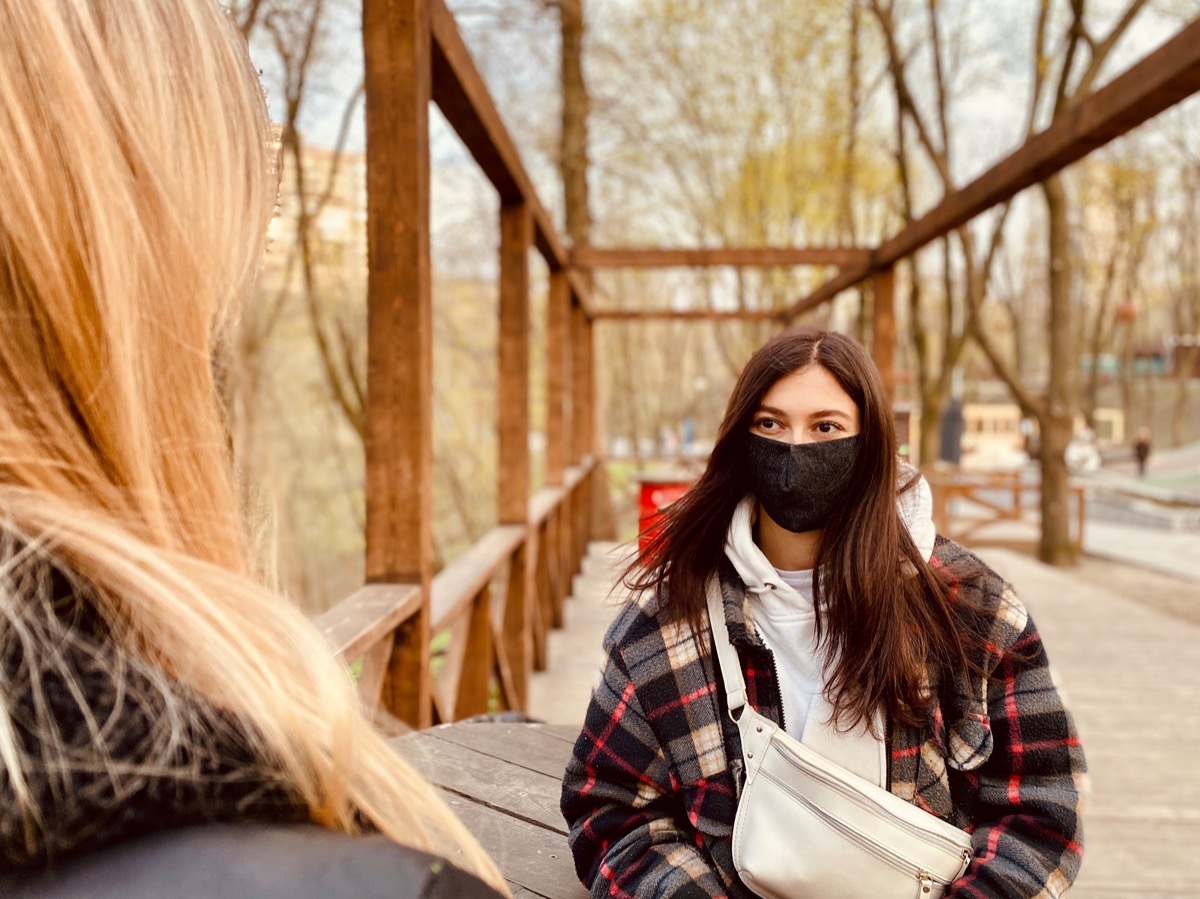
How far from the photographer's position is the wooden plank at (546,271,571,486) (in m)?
6.82

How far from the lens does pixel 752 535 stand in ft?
5.40

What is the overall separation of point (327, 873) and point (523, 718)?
6.26ft

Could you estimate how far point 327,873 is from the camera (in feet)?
1.48

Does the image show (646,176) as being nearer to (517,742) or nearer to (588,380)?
(588,380)

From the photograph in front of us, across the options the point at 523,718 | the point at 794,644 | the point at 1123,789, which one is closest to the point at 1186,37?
the point at 794,644

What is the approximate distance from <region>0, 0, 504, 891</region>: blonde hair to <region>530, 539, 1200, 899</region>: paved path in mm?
1220

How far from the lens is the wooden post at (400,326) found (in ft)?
7.53

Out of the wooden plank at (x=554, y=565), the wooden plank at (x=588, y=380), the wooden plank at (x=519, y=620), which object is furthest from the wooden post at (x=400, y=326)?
the wooden plank at (x=588, y=380)

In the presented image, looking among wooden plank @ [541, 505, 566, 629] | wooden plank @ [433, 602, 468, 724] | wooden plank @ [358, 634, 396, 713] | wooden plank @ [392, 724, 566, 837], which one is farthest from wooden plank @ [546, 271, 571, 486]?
wooden plank @ [392, 724, 566, 837]

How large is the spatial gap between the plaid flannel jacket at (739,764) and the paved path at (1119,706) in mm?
336

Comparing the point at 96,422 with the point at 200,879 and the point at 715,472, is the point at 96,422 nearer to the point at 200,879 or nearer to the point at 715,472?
the point at 200,879

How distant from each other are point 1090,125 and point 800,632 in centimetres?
233

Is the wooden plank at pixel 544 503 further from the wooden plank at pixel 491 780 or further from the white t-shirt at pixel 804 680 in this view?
the white t-shirt at pixel 804 680

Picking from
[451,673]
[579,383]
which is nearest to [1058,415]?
[579,383]
